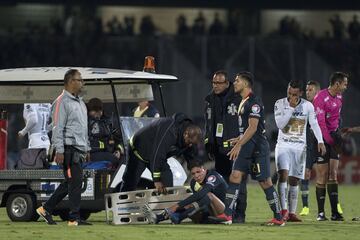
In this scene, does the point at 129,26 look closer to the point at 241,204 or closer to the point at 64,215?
the point at 64,215

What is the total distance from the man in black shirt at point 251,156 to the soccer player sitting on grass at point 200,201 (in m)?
0.20

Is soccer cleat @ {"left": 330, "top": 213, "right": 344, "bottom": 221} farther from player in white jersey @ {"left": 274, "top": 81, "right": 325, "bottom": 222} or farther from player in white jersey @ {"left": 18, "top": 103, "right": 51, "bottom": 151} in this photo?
player in white jersey @ {"left": 18, "top": 103, "right": 51, "bottom": 151}

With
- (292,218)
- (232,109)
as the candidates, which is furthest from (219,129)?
(292,218)

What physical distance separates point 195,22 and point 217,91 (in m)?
25.1

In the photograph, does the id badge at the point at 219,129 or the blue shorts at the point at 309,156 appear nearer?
the id badge at the point at 219,129

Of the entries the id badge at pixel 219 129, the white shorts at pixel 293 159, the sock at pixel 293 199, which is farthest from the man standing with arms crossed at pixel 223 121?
the sock at pixel 293 199

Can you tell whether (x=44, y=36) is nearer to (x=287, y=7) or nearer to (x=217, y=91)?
(x=287, y=7)

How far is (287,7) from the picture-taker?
46.4 m

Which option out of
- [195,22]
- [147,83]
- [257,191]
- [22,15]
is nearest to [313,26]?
A: [195,22]

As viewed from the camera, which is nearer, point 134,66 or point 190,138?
point 190,138

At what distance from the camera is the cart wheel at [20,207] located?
17078mm

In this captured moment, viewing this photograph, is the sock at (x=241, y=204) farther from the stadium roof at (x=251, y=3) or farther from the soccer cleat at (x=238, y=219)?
the stadium roof at (x=251, y=3)

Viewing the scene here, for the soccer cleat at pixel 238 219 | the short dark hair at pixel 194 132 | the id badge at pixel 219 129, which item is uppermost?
the id badge at pixel 219 129

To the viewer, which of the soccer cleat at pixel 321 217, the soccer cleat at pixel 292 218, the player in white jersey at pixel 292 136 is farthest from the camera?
the soccer cleat at pixel 321 217
